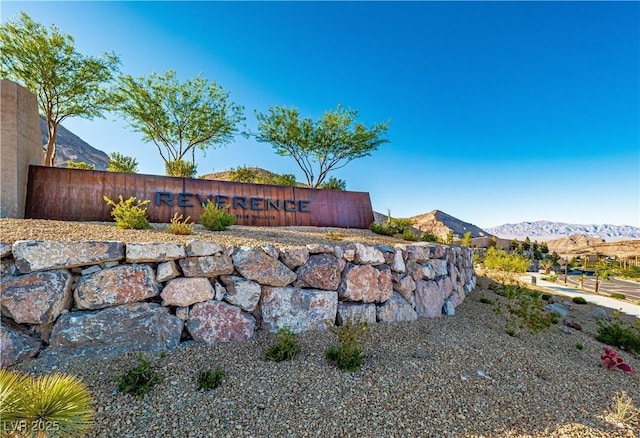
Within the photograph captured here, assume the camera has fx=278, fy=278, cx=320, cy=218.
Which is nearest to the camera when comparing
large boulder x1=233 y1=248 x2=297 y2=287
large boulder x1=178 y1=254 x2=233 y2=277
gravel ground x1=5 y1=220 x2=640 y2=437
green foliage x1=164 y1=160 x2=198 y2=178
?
gravel ground x1=5 y1=220 x2=640 y2=437

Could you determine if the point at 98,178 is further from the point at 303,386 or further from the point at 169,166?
the point at 169,166

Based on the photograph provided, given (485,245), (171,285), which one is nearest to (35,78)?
(171,285)

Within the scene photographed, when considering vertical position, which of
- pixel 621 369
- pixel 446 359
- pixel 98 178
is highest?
pixel 98 178

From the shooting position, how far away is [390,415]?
299 centimetres

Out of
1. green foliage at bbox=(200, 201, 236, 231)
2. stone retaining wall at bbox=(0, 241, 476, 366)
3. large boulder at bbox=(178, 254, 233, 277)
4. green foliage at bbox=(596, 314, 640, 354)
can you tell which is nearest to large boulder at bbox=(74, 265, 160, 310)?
stone retaining wall at bbox=(0, 241, 476, 366)

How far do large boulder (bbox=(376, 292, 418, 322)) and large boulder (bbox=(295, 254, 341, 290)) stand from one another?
1084 mm

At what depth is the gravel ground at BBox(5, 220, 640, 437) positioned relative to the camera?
277 centimetres

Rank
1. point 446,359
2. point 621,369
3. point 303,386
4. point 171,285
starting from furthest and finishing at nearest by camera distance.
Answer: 1. point 621,369
2. point 446,359
3. point 171,285
4. point 303,386

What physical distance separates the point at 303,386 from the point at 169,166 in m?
16.7

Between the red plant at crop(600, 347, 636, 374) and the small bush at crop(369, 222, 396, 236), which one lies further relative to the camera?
the small bush at crop(369, 222, 396, 236)

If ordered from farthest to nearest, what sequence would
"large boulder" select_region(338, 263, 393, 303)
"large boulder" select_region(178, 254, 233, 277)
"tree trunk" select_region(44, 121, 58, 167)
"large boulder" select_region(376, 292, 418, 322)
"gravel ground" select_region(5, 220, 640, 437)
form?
1. "tree trunk" select_region(44, 121, 58, 167)
2. "large boulder" select_region(376, 292, 418, 322)
3. "large boulder" select_region(338, 263, 393, 303)
4. "large boulder" select_region(178, 254, 233, 277)
5. "gravel ground" select_region(5, 220, 640, 437)

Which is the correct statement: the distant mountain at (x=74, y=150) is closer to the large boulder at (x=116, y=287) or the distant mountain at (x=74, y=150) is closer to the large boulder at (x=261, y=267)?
the large boulder at (x=116, y=287)

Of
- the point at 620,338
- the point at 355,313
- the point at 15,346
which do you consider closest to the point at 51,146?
the point at 15,346

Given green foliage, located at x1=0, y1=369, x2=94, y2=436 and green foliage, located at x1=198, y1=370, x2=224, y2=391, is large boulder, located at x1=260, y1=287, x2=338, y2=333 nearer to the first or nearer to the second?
green foliage, located at x1=198, y1=370, x2=224, y2=391
